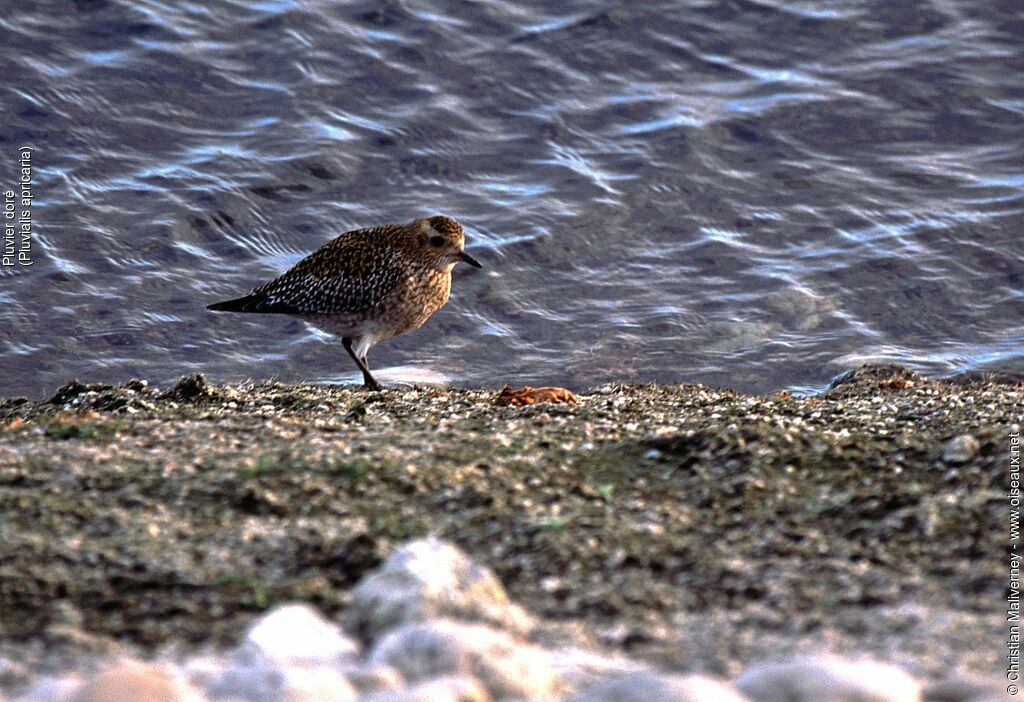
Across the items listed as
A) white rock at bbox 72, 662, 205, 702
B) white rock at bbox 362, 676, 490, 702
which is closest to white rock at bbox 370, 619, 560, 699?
white rock at bbox 362, 676, 490, 702

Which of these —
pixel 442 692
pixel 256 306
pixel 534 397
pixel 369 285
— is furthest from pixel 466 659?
pixel 256 306

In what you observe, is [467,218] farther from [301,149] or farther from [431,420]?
[431,420]

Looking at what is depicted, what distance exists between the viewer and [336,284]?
9.37 metres

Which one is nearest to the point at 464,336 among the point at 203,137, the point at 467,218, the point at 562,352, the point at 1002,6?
the point at 562,352

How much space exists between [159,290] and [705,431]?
6.44m

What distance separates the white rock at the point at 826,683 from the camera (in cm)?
375

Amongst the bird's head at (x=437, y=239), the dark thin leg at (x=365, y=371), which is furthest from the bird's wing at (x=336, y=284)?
the dark thin leg at (x=365, y=371)

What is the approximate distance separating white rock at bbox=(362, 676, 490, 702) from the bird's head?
613 cm

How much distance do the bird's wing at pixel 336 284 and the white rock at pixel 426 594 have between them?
5.16m

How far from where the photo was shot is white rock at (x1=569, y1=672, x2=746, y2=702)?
3.63 meters

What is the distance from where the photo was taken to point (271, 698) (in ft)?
12.2

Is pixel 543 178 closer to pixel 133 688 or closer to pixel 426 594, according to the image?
pixel 426 594

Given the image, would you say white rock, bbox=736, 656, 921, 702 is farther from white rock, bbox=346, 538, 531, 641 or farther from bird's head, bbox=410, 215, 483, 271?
bird's head, bbox=410, 215, 483, 271

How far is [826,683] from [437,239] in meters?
6.35
